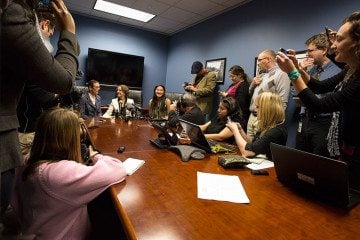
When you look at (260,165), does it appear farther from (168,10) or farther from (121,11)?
(121,11)

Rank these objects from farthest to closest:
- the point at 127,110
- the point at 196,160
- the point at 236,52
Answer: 1. the point at 236,52
2. the point at 127,110
3. the point at 196,160

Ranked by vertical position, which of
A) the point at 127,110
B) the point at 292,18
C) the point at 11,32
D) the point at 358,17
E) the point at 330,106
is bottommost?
the point at 127,110

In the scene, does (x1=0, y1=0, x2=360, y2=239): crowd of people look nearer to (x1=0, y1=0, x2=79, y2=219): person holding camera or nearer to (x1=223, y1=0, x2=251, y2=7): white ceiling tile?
(x1=0, y1=0, x2=79, y2=219): person holding camera

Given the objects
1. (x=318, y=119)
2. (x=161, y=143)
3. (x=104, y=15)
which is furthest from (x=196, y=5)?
(x=161, y=143)

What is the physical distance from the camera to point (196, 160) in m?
1.54

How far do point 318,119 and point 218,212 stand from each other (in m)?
1.85

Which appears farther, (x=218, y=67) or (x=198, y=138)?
(x=218, y=67)

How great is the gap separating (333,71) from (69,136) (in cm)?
238

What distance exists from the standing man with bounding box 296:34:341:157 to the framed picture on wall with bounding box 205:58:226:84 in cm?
209

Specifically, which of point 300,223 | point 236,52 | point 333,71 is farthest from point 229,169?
point 236,52

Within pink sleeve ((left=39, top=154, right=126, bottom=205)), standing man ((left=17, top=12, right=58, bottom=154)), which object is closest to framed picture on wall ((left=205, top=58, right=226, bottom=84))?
standing man ((left=17, top=12, right=58, bottom=154))

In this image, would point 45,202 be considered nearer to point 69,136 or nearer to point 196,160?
point 69,136

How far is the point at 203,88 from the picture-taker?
15.1ft

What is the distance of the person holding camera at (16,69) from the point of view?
648 millimetres
